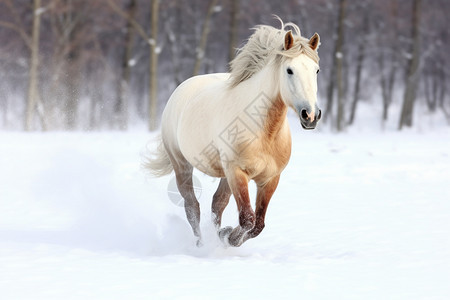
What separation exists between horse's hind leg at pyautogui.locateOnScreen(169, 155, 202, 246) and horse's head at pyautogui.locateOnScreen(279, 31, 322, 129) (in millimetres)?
1781

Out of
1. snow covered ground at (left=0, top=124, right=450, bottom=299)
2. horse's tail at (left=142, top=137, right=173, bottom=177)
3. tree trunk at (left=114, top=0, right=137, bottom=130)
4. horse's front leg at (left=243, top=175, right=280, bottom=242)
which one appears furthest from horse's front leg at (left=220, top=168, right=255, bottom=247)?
tree trunk at (left=114, top=0, right=137, bottom=130)

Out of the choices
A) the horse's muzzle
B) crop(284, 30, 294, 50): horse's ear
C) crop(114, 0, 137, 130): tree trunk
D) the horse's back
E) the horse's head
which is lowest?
crop(114, 0, 137, 130): tree trunk

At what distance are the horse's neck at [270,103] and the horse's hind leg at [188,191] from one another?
4.79ft

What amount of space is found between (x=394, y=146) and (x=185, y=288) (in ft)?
32.9

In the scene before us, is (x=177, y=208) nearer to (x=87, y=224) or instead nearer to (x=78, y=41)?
(x=87, y=224)

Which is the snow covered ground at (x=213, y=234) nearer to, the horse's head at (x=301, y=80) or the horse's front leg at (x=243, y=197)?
the horse's front leg at (x=243, y=197)

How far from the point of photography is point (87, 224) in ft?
20.6

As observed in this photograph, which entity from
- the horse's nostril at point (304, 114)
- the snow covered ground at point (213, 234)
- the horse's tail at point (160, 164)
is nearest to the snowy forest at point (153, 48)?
the snow covered ground at point (213, 234)

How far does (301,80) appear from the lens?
4109mm

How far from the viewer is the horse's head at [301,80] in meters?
4.00

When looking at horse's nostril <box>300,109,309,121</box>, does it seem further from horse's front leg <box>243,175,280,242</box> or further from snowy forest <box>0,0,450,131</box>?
snowy forest <box>0,0,450,131</box>

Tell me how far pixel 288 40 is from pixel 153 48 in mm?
12337

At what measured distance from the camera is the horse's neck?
178 inches

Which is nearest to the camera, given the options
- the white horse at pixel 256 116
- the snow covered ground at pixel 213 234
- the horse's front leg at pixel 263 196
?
the snow covered ground at pixel 213 234
